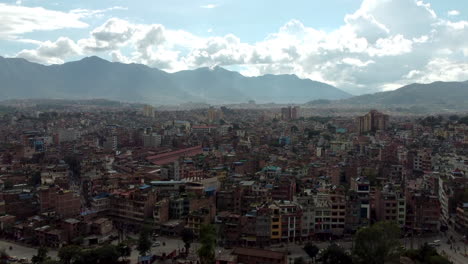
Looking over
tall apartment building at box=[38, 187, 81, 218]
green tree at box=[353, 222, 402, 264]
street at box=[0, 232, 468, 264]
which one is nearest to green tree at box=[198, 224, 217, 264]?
Answer: street at box=[0, 232, 468, 264]

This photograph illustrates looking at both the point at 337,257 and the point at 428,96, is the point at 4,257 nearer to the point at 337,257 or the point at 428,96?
the point at 337,257

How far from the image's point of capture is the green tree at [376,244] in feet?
46.9

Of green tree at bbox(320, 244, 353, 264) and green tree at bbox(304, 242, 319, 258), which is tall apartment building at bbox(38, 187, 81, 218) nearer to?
green tree at bbox(304, 242, 319, 258)

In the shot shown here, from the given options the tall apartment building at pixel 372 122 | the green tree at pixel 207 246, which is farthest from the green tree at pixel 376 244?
the tall apartment building at pixel 372 122

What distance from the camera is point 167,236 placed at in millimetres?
19812

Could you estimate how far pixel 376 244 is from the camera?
47.0 feet

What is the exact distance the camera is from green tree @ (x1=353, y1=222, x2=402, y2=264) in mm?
14289

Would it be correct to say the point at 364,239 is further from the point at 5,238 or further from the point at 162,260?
the point at 5,238

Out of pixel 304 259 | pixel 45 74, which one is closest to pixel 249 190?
pixel 304 259

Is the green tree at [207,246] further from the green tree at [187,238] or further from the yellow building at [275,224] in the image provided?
the yellow building at [275,224]

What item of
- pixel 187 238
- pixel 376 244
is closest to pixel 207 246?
pixel 187 238

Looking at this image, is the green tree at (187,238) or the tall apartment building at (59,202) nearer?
the green tree at (187,238)

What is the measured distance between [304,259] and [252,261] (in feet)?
7.74

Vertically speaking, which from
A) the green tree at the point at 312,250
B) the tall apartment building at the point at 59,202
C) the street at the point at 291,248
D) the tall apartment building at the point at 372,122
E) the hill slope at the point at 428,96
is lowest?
the street at the point at 291,248
